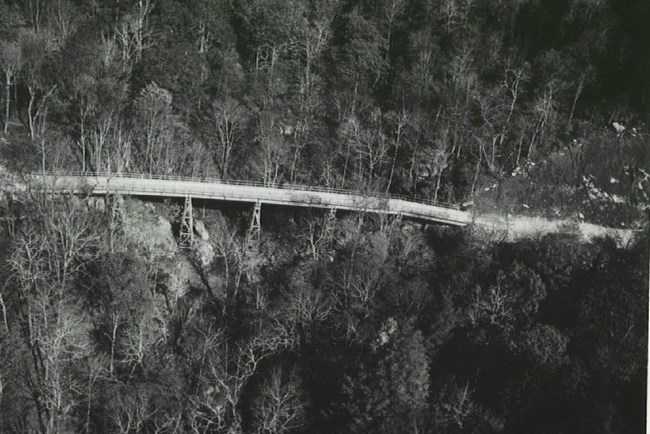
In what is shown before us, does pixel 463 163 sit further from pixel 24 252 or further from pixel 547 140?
pixel 24 252

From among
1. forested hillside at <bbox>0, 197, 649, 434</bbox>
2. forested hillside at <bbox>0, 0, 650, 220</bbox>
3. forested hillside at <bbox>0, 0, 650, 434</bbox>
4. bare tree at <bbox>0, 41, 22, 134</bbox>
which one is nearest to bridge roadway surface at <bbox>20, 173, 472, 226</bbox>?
forested hillside at <bbox>0, 0, 650, 434</bbox>

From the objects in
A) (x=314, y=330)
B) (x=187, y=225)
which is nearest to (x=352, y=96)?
(x=187, y=225)

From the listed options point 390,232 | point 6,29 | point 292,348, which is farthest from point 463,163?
point 6,29

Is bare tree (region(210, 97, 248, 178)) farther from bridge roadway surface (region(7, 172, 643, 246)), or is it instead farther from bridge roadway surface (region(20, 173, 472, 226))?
bridge roadway surface (region(20, 173, 472, 226))

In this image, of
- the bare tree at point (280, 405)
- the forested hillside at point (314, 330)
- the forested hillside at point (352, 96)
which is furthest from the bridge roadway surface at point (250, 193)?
the bare tree at point (280, 405)

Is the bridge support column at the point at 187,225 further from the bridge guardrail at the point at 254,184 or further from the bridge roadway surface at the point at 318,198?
the bridge guardrail at the point at 254,184

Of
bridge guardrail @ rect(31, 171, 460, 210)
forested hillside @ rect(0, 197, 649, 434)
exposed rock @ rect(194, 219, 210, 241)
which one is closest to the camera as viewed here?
forested hillside @ rect(0, 197, 649, 434)
